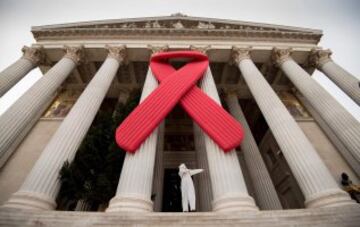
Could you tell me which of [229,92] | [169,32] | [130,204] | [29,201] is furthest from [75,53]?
[229,92]

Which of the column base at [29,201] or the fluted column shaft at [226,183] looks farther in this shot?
the column base at [29,201]

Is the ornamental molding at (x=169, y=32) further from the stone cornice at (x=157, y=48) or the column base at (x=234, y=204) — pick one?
the column base at (x=234, y=204)

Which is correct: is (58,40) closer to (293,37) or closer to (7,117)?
(7,117)

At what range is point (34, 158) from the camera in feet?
35.7

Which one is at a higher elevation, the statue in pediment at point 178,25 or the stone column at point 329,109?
the statue in pediment at point 178,25

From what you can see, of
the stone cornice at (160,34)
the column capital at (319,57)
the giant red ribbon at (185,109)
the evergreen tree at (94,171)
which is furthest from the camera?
the stone cornice at (160,34)

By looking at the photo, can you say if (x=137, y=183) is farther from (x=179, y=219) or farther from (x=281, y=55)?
(x=281, y=55)

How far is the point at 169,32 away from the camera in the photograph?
1334 cm

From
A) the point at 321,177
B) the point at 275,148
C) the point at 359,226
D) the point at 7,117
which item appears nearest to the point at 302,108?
the point at 275,148

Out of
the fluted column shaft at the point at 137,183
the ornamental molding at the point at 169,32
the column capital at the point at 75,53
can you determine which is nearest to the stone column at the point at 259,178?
the ornamental molding at the point at 169,32

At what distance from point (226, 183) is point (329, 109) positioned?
23.1 ft

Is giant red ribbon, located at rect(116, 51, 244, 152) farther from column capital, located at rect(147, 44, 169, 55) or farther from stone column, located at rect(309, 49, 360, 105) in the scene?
stone column, located at rect(309, 49, 360, 105)

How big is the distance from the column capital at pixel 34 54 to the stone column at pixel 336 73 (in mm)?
18409

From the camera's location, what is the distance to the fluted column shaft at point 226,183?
5359mm
